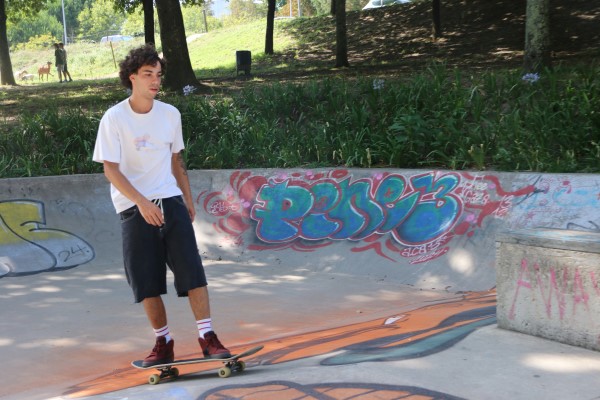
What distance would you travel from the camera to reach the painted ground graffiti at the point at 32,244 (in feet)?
28.3

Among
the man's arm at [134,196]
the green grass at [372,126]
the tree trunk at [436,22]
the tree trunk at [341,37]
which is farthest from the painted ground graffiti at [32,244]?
the tree trunk at [436,22]

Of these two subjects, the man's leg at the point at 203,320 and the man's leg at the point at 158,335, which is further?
the man's leg at the point at 158,335

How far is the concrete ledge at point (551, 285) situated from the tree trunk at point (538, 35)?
23.9 ft

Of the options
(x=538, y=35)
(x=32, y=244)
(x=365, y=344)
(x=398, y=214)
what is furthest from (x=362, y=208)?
(x=538, y=35)

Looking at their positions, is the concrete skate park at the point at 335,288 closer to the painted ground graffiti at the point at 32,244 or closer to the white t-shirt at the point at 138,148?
the painted ground graffiti at the point at 32,244

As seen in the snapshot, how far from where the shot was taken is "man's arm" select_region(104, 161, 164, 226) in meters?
4.04

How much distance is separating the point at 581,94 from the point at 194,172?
529 cm

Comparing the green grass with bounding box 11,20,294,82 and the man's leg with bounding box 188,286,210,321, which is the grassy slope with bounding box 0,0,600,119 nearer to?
the green grass with bounding box 11,20,294,82

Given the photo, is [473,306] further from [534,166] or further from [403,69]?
[403,69]

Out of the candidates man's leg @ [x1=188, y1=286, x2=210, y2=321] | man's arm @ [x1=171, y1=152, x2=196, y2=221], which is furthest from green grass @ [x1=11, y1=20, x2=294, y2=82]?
man's leg @ [x1=188, y1=286, x2=210, y2=321]

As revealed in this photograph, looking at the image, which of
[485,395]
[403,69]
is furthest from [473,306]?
[403,69]

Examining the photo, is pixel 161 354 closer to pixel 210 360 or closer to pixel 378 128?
pixel 210 360

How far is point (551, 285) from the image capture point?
4410 millimetres

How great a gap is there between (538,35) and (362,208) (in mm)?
4965
